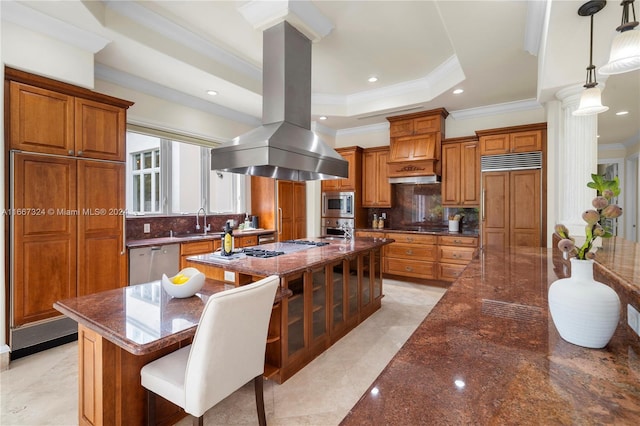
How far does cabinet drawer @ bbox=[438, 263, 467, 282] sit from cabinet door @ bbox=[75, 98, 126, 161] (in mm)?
4557

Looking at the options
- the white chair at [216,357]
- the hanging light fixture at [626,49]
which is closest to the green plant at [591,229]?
the hanging light fixture at [626,49]

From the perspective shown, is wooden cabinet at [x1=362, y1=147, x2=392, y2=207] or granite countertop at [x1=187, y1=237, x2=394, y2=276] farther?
wooden cabinet at [x1=362, y1=147, x2=392, y2=207]

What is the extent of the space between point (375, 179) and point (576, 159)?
10.3 feet

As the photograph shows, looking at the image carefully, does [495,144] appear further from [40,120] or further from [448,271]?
[40,120]

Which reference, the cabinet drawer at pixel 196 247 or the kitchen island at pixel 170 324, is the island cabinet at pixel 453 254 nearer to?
the kitchen island at pixel 170 324

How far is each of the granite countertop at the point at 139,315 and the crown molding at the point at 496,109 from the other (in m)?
4.62

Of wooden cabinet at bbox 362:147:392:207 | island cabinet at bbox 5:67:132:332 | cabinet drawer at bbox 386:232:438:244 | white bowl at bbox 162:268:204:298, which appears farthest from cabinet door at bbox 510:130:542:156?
island cabinet at bbox 5:67:132:332

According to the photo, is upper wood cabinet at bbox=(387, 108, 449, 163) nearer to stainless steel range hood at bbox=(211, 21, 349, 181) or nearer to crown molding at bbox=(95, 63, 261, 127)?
stainless steel range hood at bbox=(211, 21, 349, 181)

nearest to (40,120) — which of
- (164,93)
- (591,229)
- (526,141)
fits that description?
(164,93)

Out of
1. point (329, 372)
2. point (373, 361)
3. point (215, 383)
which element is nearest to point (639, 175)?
point (373, 361)

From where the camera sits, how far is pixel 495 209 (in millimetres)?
4293

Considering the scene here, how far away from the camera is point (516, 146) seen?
165 inches

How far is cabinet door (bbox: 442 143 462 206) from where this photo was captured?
4797 millimetres

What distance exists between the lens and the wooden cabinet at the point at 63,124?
2488mm
